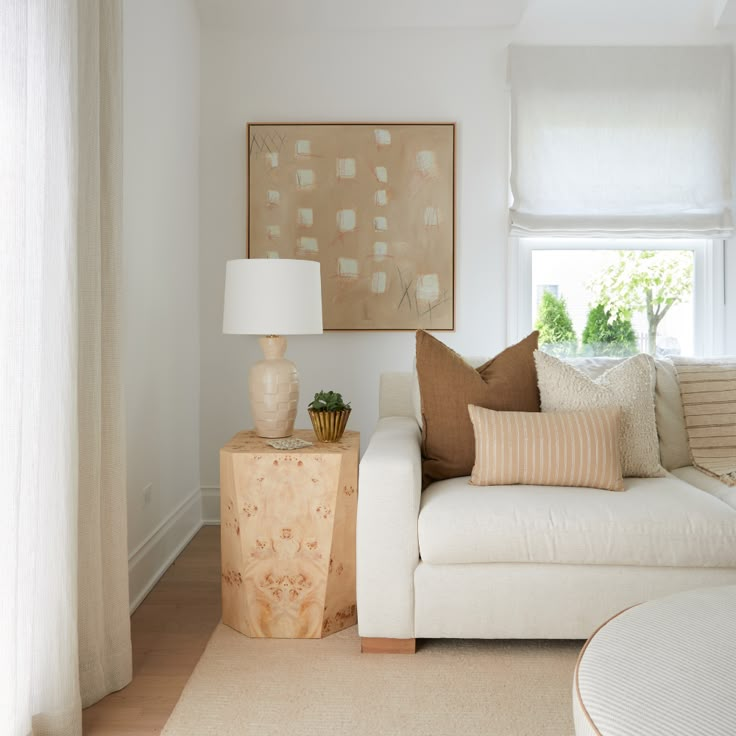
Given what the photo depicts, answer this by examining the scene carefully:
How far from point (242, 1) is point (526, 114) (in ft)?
4.84

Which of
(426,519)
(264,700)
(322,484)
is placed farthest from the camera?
(322,484)

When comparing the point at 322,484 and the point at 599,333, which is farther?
the point at 599,333

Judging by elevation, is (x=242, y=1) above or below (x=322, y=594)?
above

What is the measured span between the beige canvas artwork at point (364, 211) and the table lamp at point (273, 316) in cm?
107

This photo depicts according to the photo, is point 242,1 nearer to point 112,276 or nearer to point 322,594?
point 112,276

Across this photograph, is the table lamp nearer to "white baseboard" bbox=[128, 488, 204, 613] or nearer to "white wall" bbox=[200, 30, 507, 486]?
"white baseboard" bbox=[128, 488, 204, 613]

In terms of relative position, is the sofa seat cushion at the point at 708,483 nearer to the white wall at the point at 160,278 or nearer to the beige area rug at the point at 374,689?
the beige area rug at the point at 374,689

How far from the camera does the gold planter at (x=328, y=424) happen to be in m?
2.56

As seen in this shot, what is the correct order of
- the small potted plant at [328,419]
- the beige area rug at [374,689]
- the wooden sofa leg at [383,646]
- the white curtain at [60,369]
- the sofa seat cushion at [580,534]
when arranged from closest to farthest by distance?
Result: the white curtain at [60,369] < the beige area rug at [374,689] < the sofa seat cushion at [580,534] < the wooden sofa leg at [383,646] < the small potted plant at [328,419]

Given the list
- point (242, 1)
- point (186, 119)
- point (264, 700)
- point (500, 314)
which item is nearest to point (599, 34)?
point (500, 314)

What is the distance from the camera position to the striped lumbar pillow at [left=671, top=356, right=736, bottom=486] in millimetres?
2713

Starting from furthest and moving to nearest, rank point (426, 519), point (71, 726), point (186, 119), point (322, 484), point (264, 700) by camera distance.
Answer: point (186, 119) → point (322, 484) → point (426, 519) → point (264, 700) → point (71, 726)

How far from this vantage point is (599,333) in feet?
12.1

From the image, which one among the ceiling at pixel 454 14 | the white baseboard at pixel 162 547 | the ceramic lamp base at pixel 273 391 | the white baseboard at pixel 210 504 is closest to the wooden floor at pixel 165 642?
the white baseboard at pixel 162 547
